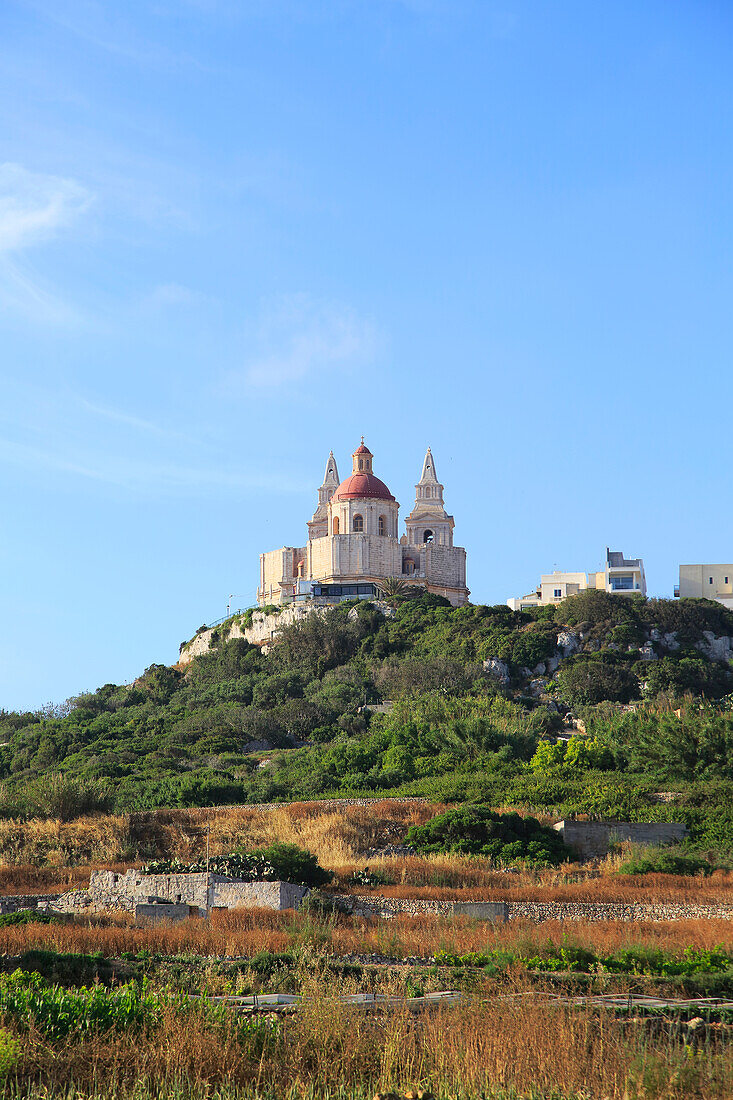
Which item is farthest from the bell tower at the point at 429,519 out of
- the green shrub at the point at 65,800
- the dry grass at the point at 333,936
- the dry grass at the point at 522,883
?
the dry grass at the point at 333,936

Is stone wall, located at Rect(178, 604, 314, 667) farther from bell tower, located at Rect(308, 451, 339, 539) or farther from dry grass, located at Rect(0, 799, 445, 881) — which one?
dry grass, located at Rect(0, 799, 445, 881)

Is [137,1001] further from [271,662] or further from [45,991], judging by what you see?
[271,662]

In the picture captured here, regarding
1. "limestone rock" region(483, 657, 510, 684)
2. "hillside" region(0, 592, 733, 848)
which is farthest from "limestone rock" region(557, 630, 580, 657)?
"limestone rock" region(483, 657, 510, 684)

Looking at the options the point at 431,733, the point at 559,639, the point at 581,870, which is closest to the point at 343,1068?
the point at 581,870

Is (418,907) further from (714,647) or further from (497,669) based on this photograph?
(714,647)

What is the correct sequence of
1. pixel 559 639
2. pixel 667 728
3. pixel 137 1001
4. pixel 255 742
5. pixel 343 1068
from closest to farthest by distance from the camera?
pixel 343 1068 → pixel 137 1001 → pixel 667 728 → pixel 255 742 → pixel 559 639

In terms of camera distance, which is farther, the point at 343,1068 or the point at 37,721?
→ the point at 37,721

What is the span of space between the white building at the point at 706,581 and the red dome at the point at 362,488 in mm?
21413

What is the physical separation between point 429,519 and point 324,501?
777 cm

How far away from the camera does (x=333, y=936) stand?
14.4m

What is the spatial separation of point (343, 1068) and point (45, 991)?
2475mm

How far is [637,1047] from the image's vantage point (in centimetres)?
784

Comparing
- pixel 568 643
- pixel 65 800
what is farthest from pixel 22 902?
pixel 568 643

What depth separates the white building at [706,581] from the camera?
77.3m
